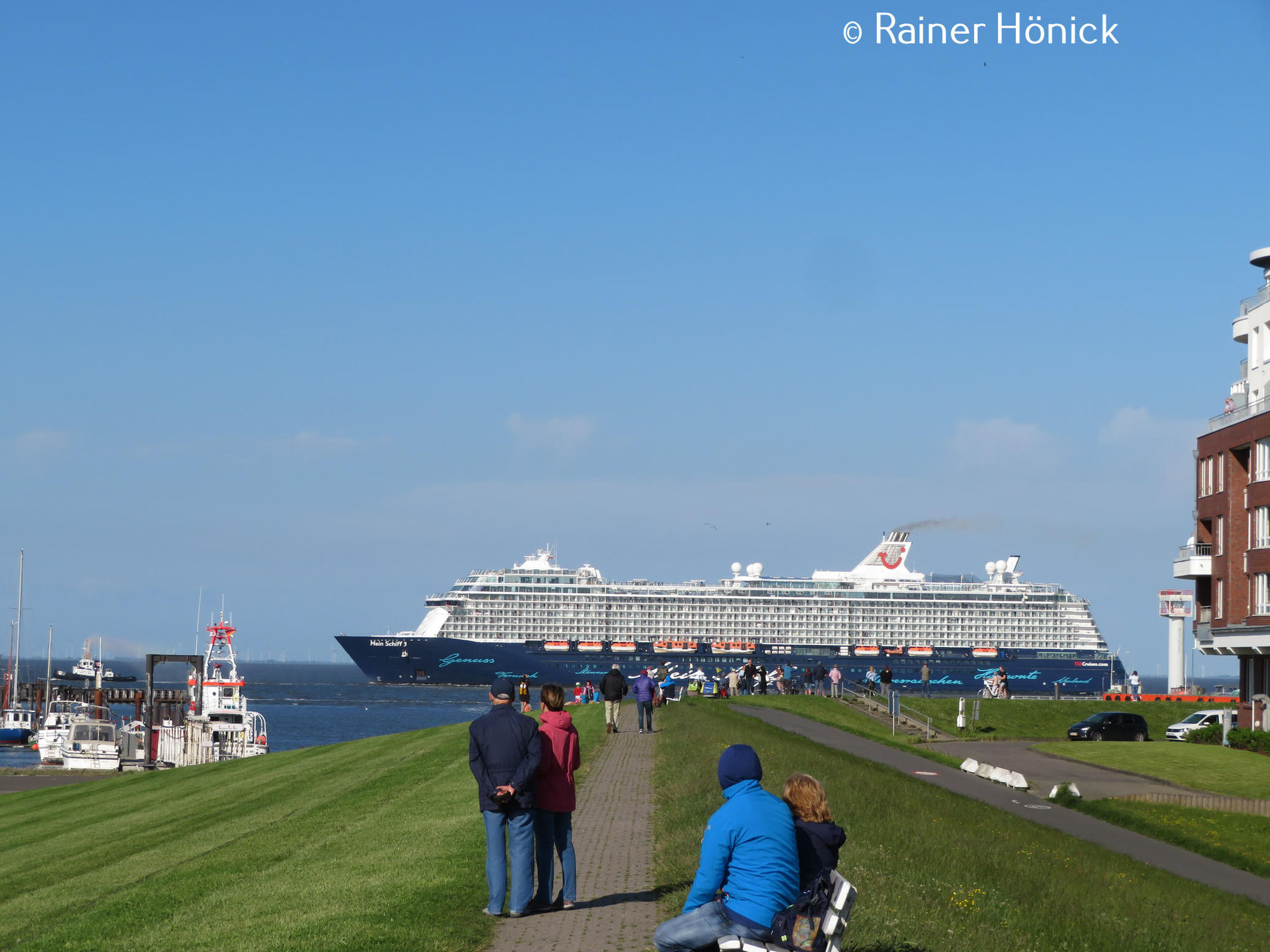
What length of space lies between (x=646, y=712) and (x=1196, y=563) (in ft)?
88.9

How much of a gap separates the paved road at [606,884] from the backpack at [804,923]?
2689 mm

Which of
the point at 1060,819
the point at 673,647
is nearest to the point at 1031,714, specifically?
the point at 1060,819

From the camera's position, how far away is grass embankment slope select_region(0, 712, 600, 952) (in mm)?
10688

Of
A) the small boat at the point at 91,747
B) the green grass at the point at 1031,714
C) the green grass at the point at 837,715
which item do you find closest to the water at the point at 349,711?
the small boat at the point at 91,747

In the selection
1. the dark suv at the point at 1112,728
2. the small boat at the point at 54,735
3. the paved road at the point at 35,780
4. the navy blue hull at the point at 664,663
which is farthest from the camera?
the navy blue hull at the point at 664,663

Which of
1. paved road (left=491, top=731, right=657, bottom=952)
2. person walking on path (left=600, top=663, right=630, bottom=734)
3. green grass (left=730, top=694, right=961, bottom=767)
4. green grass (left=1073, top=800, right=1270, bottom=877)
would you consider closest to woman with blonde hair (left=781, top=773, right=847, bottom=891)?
paved road (left=491, top=731, right=657, bottom=952)

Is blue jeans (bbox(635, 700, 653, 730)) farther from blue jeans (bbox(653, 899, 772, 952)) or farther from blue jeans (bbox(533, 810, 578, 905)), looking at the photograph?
blue jeans (bbox(653, 899, 772, 952))

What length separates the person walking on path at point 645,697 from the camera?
30359 millimetres

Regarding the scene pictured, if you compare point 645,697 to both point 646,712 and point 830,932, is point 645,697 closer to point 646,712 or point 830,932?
point 646,712

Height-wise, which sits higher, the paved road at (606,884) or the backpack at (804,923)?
the backpack at (804,923)

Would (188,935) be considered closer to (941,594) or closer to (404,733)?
(404,733)

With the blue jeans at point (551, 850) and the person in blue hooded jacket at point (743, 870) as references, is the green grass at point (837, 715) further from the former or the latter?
the person in blue hooded jacket at point (743, 870)

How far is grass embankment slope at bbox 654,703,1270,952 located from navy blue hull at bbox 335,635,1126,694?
343ft

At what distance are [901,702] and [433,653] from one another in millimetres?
79578
